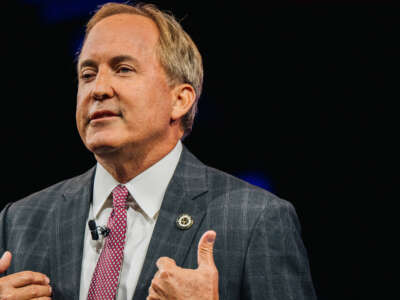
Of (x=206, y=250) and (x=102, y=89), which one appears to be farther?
(x=102, y=89)

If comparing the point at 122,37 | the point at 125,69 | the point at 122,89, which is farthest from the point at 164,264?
the point at 122,37

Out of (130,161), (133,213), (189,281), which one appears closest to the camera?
(189,281)

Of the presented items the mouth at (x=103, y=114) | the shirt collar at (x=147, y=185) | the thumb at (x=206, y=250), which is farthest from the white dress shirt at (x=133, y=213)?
the thumb at (x=206, y=250)

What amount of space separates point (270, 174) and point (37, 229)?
1.36m

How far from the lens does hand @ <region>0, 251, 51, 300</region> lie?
1.58 metres

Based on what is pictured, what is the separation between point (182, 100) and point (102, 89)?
404 mm

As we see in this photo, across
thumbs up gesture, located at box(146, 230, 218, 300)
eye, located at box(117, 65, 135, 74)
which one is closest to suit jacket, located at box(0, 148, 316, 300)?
thumbs up gesture, located at box(146, 230, 218, 300)

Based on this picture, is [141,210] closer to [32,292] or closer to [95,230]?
[95,230]

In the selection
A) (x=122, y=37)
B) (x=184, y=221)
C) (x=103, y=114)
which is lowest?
(x=184, y=221)

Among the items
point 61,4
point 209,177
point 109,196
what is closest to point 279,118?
point 209,177

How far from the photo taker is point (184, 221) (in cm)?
173

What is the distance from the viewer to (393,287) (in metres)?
2.44

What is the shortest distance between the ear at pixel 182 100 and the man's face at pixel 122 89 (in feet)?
0.14

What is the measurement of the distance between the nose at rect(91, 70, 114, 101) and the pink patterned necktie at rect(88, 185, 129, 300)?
A: 0.41 metres
